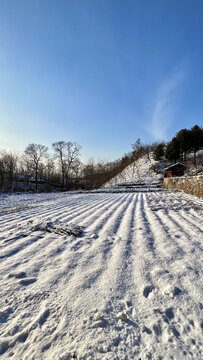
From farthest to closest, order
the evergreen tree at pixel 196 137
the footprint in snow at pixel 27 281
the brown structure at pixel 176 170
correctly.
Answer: the evergreen tree at pixel 196 137 < the brown structure at pixel 176 170 < the footprint in snow at pixel 27 281

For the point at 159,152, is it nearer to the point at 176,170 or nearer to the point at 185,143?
the point at 185,143

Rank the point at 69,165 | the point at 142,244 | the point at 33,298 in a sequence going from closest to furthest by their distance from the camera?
the point at 33,298
the point at 142,244
the point at 69,165

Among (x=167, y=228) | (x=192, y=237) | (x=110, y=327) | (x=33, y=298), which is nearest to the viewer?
(x=110, y=327)

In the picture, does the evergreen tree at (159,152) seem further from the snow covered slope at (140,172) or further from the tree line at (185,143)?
the tree line at (185,143)

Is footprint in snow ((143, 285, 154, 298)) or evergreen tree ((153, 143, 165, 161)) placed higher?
evergreen tree ((153, 143, 165, 161))

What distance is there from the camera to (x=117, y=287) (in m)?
1.46

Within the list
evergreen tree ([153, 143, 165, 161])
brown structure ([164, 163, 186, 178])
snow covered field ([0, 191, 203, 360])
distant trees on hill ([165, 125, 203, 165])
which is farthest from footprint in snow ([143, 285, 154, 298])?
evergreen tree ([153, 143, 165, 161])

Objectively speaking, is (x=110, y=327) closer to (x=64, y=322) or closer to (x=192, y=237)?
(x=64, y=322)

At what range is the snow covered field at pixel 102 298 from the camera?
3.06ft

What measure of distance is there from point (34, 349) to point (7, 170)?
104 ft

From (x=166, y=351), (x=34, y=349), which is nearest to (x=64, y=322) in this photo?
(x=34, y=349)

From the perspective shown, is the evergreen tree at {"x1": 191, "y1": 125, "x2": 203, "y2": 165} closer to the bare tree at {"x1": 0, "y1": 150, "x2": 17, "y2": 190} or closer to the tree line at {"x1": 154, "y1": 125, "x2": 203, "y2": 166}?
the tree line at {"x1": 154, "y1": 125, "x2": 203, "y2": 166}

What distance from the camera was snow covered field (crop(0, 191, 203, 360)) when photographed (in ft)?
3.06

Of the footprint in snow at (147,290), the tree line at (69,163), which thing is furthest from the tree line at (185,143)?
the footprint in snow at (147,290)
